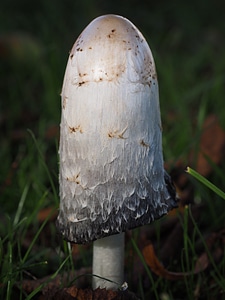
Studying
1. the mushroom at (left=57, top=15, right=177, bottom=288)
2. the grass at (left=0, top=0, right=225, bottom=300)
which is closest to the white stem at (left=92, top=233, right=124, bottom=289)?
the grass at (left=0, top=0, right=225, bottom=300)

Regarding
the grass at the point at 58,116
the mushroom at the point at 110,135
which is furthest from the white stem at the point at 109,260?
the mushroom at the point at 110,135

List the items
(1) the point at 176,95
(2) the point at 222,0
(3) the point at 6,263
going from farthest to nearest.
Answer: (2) the point at 222,0 < (1) the point at 176,95 < (3) the point at 6,263

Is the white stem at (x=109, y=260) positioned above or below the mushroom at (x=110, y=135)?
below

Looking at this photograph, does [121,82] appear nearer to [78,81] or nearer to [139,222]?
[78,81]

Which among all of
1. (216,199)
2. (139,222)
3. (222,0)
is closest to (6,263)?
(139,222)

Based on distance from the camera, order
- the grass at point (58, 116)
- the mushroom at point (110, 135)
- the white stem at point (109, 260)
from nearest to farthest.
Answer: the mushroom at point (110, 135), the white stem at point (109, 260), the grass at point (58, 116)

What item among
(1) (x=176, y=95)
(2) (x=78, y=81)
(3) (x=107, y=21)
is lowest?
(1) (x=176, y=95)

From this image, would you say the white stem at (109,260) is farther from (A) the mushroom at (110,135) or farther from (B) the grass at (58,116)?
(A) the mushroom at (110,135)
